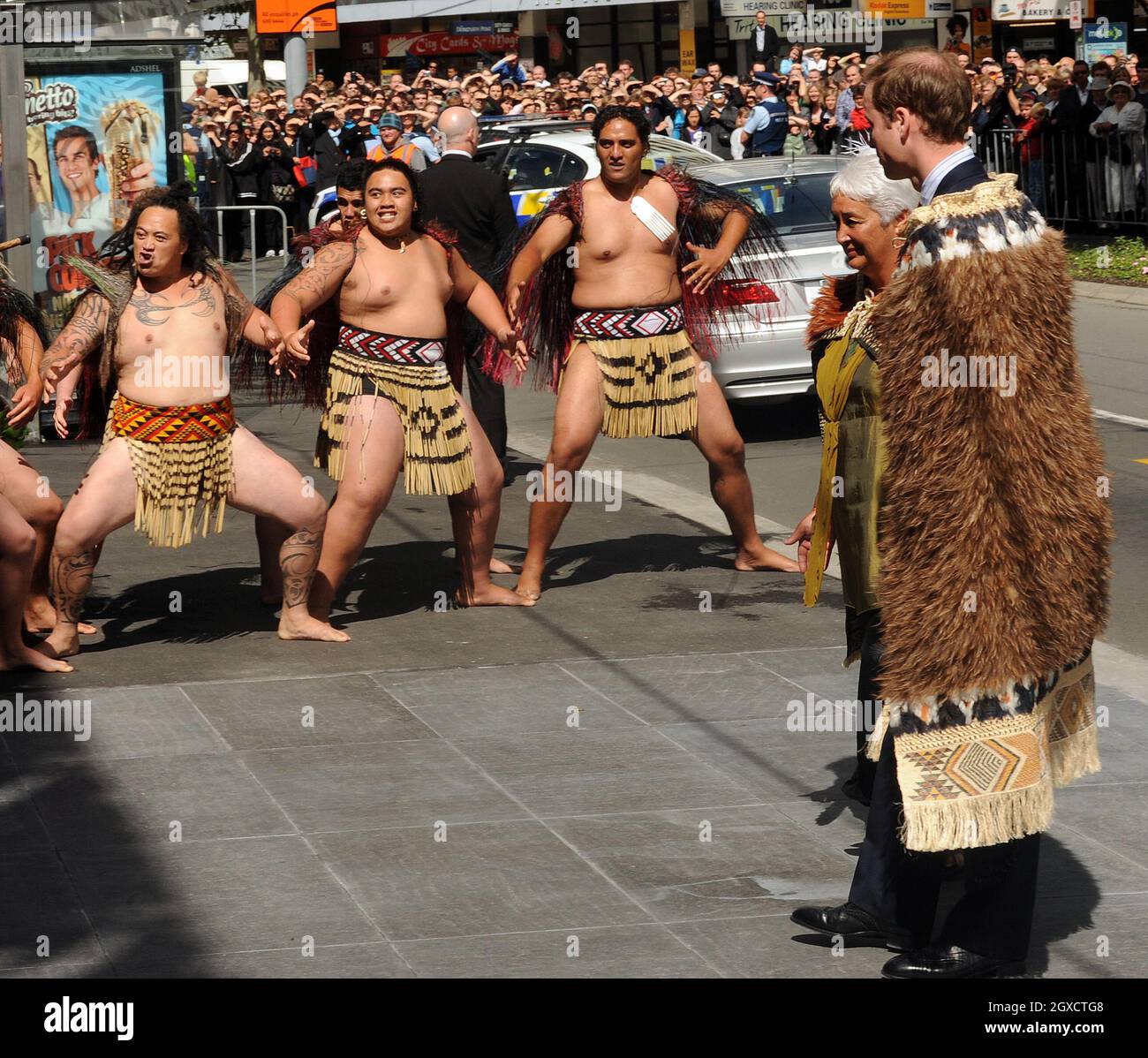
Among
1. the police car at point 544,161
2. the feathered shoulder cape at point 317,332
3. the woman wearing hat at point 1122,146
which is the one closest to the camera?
the feathered shoulder cape at point 317,332

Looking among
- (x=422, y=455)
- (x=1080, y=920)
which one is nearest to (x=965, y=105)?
(x=1080, y=920)

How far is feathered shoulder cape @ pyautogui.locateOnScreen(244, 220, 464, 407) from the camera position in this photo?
7520 millimetres

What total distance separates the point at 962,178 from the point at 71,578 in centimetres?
411

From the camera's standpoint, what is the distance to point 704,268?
7.99m

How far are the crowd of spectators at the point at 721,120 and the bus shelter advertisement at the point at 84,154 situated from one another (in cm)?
340

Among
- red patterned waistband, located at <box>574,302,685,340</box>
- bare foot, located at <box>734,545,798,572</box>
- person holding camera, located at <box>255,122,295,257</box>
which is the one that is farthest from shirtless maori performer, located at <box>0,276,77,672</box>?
person holding camera, located at <box>255,122,295,257</box>

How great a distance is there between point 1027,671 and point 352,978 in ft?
5.32

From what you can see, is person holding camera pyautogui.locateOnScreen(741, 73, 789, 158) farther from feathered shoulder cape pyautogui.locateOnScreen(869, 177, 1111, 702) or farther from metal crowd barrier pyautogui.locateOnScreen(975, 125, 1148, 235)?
feathered shoulder cape pyautogui.locateOnScreen(869, 177, 1111, 702)

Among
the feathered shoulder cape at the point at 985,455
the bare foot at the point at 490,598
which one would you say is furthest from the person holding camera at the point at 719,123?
the feathered shoulder cape at the point at 985,455

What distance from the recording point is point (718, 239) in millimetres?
8188

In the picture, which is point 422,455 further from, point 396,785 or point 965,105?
point 965,105

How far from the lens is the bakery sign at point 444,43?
49562 millimetres

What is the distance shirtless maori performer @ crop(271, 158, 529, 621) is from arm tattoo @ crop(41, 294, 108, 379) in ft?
2.23

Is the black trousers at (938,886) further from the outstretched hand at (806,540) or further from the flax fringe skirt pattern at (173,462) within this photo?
the flax fringe skirt pattern at (173,462)
